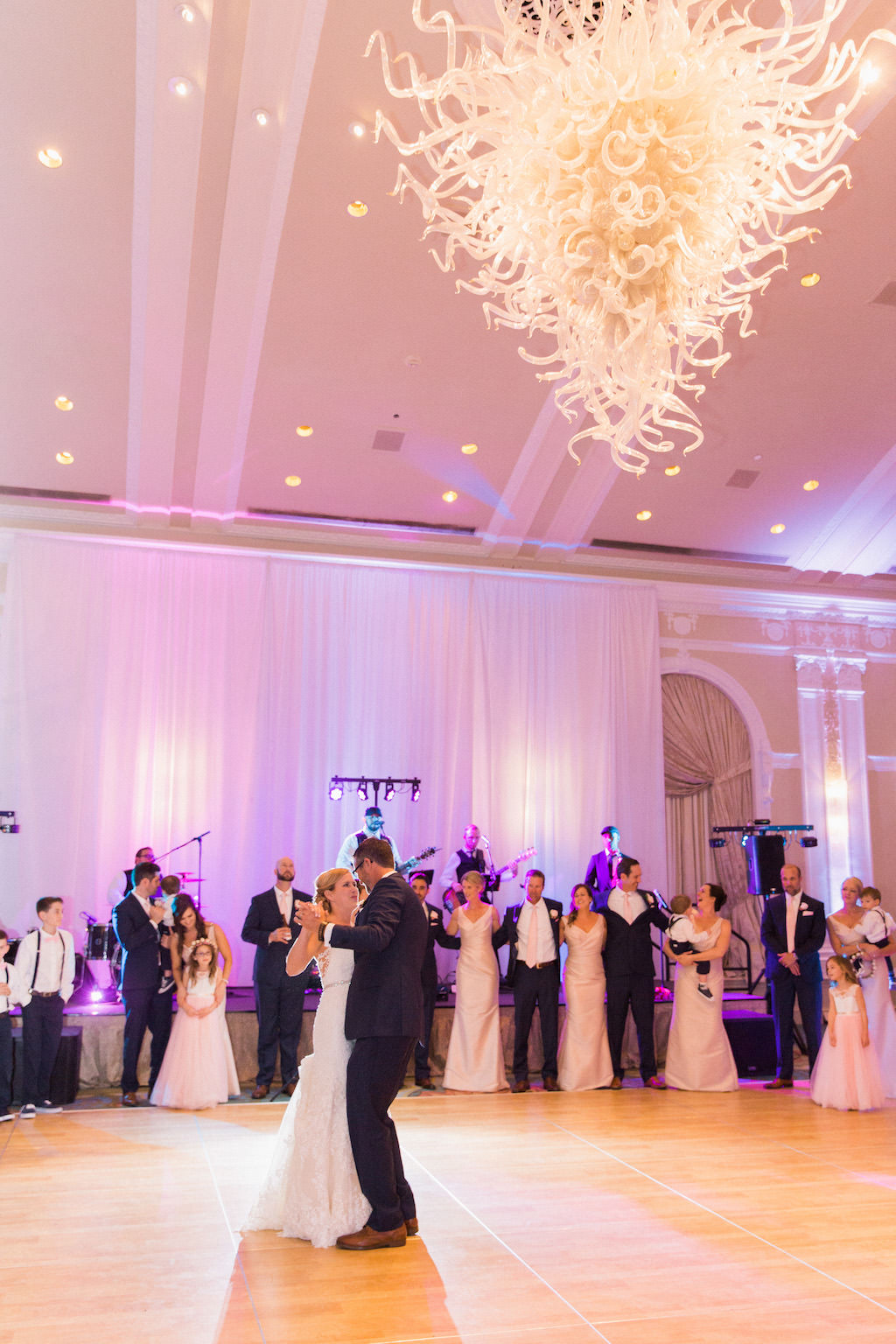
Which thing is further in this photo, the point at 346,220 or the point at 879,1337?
the point at 346,220

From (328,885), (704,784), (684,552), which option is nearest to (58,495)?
(684,552)

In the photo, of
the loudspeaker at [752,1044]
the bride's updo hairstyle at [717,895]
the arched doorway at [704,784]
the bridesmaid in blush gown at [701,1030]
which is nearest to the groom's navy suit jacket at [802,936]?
the loudspeaker at [752,1044]

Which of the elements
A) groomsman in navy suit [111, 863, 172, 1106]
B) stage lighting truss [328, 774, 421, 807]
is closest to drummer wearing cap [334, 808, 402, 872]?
stage lighting truss [328, 774, 421, 807]

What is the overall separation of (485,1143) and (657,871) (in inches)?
203

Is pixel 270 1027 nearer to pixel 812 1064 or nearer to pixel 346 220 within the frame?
pixel 812 1064

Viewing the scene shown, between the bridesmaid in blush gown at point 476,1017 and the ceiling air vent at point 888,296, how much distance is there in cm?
546

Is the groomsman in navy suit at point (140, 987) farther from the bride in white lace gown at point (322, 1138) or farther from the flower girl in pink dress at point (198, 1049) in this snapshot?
the bride in white lace gown at point (322, 1138)

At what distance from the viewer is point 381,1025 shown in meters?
4.23

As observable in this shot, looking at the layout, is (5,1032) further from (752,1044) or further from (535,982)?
(752,1044)

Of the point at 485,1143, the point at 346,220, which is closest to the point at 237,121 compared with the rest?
the point at 346,220

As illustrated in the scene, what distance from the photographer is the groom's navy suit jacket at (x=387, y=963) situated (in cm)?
422

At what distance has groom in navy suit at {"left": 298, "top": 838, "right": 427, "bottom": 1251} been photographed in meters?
4.18

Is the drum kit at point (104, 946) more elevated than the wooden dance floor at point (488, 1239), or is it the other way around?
the drum kit at point (104, 946)

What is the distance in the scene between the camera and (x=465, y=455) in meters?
9.84
